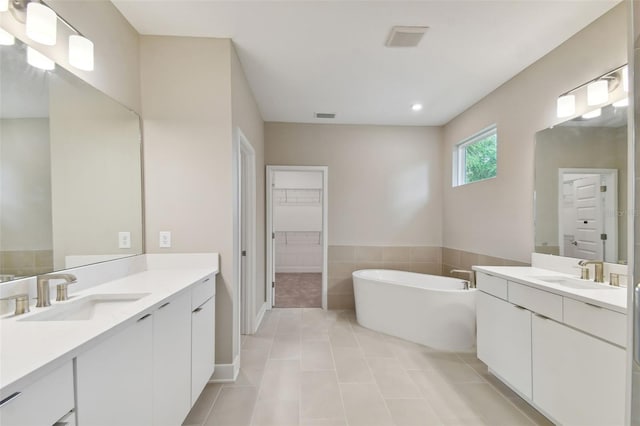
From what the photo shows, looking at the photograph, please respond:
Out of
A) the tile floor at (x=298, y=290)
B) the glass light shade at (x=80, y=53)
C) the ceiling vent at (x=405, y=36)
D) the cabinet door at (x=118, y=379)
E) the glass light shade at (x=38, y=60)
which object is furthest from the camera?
the tile floor at (x=298, y=290)

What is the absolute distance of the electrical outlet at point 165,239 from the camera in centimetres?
210

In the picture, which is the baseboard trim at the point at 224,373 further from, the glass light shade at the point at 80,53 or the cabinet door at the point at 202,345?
the glass light shade at the point at 80,53

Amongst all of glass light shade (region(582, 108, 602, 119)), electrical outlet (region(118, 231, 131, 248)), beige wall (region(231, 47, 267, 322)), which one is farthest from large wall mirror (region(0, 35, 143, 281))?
glass light shade (region(582, 108, 602, 119))

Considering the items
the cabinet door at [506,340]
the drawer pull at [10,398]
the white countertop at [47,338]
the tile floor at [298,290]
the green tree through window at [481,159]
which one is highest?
the green tree through window at [481,159]

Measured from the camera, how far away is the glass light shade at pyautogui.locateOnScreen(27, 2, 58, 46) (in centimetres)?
120

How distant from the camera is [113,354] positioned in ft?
3.31

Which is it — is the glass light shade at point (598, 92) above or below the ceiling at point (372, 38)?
below

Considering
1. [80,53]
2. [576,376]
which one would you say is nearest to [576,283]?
[576,376]

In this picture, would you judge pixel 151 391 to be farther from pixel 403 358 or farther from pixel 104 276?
pixel 403 358

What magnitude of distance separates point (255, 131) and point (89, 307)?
2.45m

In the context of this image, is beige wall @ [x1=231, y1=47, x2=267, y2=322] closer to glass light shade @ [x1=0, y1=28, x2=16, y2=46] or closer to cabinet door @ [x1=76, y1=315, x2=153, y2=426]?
glass light shade @ [x1=0, y1=28, x2=16, y2=46]

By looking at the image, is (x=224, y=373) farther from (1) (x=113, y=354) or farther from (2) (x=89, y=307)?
(1) (x=113, y=354)

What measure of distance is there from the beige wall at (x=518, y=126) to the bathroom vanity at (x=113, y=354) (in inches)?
111

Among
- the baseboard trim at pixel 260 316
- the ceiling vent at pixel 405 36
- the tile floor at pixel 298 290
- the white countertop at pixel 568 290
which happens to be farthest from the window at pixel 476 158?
the baseboard trim at pixel 260 316
